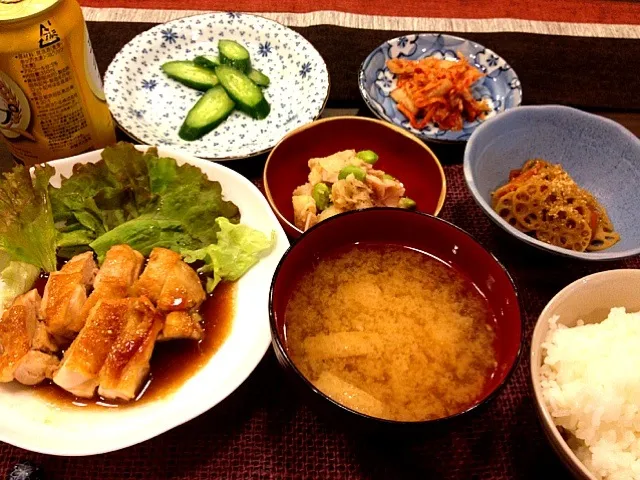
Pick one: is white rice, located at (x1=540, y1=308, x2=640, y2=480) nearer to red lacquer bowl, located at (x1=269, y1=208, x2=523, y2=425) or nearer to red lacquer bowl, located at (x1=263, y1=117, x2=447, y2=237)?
red lacquer bowl, located at (x1=269, y1=208, x2=523, y2=425)

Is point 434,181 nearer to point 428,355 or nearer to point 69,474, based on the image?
point 428,355

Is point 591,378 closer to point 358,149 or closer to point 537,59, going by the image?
point 358,149

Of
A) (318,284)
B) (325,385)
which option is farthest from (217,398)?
(318,284)

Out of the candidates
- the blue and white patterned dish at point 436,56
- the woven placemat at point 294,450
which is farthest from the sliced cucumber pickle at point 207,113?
the woven placemat at point 294,450

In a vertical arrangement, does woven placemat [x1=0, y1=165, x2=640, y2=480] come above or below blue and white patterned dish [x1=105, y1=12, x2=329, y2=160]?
below

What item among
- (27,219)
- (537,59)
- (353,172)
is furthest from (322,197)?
(537,59)

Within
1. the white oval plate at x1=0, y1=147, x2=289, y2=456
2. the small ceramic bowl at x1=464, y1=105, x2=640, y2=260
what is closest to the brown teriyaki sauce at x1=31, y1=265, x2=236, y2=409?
the white oval plate at x1=0, y1=147, x2=289, y2=456

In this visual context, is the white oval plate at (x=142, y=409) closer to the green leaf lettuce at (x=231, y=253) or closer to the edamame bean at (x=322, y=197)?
the green leaf lettuce at (x=231, y=253)
